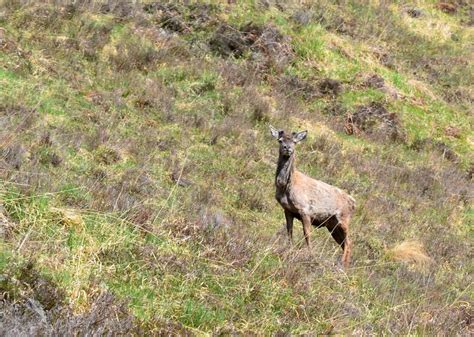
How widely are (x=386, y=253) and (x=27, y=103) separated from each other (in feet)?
20.8

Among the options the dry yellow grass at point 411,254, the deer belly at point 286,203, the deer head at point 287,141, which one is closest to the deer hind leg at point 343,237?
the deer belly at point 286,203

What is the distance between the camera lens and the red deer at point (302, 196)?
9508 millimetres

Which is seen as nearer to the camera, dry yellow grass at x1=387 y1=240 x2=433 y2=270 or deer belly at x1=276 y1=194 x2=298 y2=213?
deer belly at x1=276 y1=194 x2=298 y2=213

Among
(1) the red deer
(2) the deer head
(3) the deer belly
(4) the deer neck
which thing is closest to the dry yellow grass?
(1) the red deer

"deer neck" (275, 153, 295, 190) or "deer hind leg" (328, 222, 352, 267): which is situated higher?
"deer neck" (275, 153, 295, 190)

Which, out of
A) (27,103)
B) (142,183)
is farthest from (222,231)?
(27,103)

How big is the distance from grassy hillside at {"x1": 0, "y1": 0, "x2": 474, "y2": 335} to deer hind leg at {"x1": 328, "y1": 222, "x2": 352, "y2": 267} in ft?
0.62

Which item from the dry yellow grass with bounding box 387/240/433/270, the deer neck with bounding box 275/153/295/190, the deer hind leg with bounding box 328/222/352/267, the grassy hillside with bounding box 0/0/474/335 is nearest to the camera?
the grassy hillside with bounding box 0/0/474/335

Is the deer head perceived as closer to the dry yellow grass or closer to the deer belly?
the deer belly

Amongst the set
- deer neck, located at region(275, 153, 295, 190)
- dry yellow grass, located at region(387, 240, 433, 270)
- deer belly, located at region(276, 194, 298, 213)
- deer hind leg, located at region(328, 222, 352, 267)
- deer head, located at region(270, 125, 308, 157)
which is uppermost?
deer head, located at region(270, 125, 308, 157)

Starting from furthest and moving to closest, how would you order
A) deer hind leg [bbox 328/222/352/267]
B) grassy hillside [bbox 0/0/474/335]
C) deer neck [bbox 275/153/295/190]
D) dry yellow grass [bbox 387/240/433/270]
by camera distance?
dry yellow grass [bbox 387/240/433/270] → deer hind leg [bbox 328/222/352/267] → deer neck [bbox 275/153/295/190] → grassy hillside [bbox 0/0/474/335]

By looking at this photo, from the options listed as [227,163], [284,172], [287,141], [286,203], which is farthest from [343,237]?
[227,163]

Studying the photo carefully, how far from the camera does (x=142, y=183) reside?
990cm

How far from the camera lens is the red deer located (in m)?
9.51
